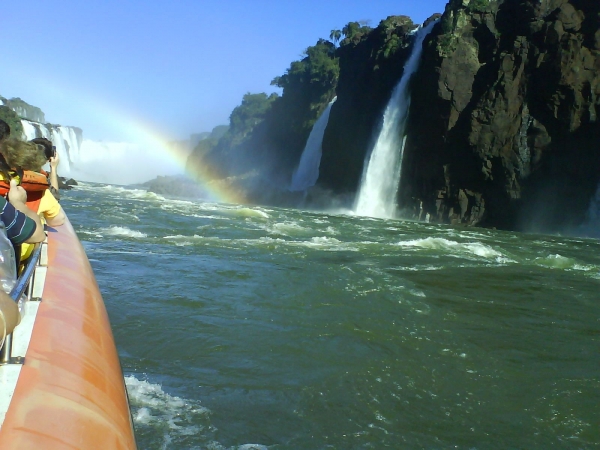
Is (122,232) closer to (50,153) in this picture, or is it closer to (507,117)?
(50,153)

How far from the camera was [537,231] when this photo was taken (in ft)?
85.6

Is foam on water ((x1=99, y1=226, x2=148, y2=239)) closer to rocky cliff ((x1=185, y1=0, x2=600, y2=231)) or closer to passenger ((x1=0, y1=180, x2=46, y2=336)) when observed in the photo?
passenger ((x1=0, y1=180, x2=46, y2=336))

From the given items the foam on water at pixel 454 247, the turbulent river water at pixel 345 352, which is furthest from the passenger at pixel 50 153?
the foam on water at pixel 454 247

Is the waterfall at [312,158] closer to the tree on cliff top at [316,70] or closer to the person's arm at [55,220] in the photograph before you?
the tree on cliff top at [316,70]

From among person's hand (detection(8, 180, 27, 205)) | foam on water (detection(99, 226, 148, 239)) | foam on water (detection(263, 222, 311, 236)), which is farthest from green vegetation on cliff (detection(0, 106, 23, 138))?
person's hand (detection(8, 180, 27, 205))

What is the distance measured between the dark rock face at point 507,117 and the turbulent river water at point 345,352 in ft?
58.0

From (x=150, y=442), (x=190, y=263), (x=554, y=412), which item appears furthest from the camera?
(x=190, y=263)

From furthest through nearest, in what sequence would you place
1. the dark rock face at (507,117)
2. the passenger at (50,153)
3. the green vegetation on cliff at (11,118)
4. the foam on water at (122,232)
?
the green vegetation on cliff at (11,118) < the dark rock face at (507,117) < the foam on water at (122,232) < the passenger at (50,153)

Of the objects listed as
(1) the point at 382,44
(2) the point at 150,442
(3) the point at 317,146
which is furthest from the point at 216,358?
(3) the point at 317,146

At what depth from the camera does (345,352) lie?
4.80 m

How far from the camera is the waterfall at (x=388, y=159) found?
30.8m

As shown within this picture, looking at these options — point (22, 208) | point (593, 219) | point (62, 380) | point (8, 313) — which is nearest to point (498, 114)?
point (593, 219)

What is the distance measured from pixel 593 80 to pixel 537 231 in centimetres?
698

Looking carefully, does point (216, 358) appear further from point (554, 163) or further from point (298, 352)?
point (554, 163)
